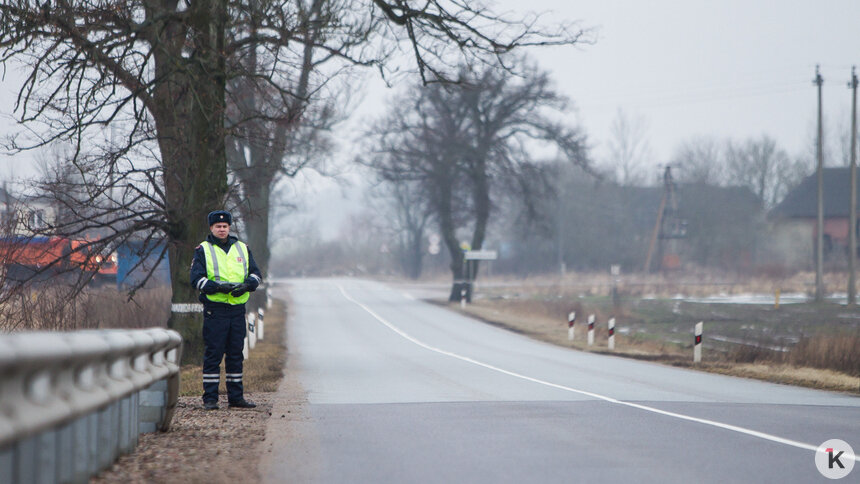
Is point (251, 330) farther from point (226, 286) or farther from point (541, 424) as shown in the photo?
point (541, 424)

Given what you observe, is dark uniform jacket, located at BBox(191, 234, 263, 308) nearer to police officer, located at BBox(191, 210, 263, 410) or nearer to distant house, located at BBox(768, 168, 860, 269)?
police officer, located at BBox(191, 210, 263, 410)

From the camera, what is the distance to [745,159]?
289ft

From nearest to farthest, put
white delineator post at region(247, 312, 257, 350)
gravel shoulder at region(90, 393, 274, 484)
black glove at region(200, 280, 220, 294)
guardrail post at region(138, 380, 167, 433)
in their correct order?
gravel shoulder at region(90, 393, 274, 484)
guardrail post at region(138, 380, 167, 433)
black glove at region(200, 280, 220, 294)
white delineator post at region(247, 312, 257, 350)

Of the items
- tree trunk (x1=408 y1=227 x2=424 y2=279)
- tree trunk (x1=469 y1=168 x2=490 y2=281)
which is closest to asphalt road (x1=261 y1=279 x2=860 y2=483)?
tree trunk (x1=469 y1=168 x2=490 y2=281)

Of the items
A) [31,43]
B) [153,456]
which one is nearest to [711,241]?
[31,43]

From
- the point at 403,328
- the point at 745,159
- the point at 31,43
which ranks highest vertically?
the point at 745,159

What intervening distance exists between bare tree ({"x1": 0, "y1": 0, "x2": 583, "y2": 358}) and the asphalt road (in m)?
3.33

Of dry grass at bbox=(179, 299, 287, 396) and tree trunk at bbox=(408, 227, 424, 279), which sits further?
tree trunk at bbox=(408, 227, 424, 279)

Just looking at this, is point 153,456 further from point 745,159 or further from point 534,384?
point 745,159

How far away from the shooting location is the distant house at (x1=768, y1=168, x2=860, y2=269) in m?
76.2

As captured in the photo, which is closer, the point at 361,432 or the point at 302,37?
the point at 361,432

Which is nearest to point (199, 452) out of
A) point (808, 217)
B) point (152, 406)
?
point (152, 406)

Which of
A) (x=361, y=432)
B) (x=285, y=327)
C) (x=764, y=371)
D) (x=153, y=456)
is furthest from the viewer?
(x=285, y=327)

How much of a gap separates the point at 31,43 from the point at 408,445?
9025 millimetres
